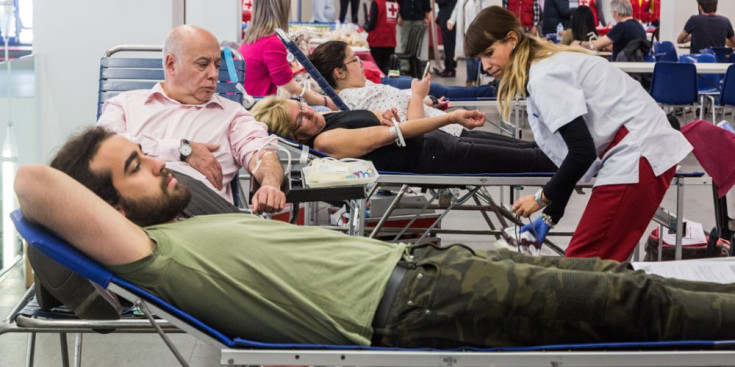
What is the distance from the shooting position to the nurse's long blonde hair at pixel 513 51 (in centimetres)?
335

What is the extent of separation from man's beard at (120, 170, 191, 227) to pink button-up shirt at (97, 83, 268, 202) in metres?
1.18

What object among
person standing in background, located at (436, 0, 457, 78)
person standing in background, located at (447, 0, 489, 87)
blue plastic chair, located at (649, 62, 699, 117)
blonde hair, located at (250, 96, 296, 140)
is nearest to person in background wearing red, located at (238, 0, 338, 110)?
blonde hair, located at (250, 96, 296, 140)

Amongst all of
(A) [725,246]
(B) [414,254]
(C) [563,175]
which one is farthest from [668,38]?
(B) [414,254]

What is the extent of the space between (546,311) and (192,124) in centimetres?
189

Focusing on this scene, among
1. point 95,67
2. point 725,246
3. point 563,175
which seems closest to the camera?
point 563,175

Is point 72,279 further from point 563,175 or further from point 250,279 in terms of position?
point 563,175

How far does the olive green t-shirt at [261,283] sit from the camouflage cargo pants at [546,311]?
0.09 metres

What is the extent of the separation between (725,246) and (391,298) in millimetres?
2406

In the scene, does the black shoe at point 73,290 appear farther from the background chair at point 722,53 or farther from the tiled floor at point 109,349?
the background chair at point 722,53

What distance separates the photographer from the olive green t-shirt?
2121mm

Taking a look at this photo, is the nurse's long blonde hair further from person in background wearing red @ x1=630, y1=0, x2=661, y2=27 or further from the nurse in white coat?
person in background wearing red @ x1=630, y1=0, x2=661, y2=27

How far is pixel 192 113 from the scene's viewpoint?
12.0 ft

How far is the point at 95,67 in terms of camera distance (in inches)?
192

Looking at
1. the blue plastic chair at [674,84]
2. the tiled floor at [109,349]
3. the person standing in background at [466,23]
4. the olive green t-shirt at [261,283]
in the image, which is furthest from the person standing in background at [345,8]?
the olive green t-shirt at [261,283]
